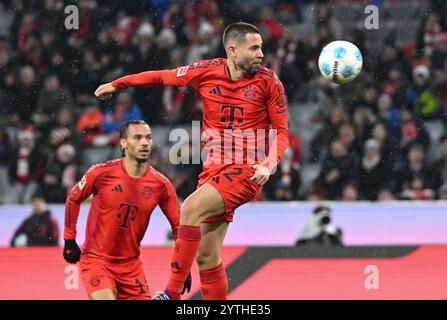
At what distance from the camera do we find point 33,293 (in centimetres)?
880

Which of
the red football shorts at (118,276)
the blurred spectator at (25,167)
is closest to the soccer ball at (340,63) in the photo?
the red football shorts at (118,276)

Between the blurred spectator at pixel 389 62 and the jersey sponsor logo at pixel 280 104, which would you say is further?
the blurred spectator at pixel 389 62

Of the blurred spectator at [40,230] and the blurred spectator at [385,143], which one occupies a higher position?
the blurred spectator at [385,143]

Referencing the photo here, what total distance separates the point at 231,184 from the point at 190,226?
38 centimetres

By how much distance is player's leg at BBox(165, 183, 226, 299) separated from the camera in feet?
22.6

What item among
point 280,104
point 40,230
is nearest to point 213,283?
point 280,104

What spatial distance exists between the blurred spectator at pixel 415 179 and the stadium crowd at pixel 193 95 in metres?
0.01

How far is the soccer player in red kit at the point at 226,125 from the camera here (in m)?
6.99

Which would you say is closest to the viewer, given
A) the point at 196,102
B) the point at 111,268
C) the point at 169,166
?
the point at 111,268

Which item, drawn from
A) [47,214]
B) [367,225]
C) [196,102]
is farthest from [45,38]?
[367,225]

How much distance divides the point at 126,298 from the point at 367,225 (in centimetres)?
372

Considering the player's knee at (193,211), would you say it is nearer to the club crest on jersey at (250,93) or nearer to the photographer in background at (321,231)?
the club crest on jersey at (250,93)

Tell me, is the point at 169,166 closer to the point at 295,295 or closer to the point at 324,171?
the point at 324,171

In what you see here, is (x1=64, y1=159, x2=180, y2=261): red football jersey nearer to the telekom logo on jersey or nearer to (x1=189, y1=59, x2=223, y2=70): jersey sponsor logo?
the telekom logo on jersey
